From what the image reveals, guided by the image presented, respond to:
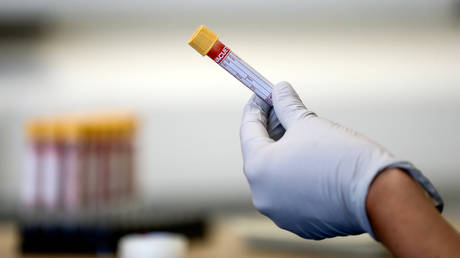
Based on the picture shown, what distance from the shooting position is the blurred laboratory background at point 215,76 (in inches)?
102

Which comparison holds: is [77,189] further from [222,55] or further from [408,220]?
[408,220]

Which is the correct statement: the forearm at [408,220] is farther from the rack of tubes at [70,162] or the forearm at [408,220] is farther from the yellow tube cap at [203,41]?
the rack of tubes at [70,162]

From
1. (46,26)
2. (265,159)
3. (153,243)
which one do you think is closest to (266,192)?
(265,159)

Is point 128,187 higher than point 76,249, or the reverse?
point 128,187

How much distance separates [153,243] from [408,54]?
5.80 ft

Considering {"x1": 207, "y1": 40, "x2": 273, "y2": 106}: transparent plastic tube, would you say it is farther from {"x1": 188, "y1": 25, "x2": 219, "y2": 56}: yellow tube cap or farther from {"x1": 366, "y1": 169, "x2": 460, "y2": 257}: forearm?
{"x1": 366, "y1": 169, "x2": 460, "y2": 257}: forearm

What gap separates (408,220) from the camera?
1.74 feet

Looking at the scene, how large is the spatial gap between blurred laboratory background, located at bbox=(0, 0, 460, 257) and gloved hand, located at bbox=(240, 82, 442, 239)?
1.88 m

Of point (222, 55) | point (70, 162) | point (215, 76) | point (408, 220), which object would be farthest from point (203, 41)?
point (215, 76)

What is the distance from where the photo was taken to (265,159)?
635 mm

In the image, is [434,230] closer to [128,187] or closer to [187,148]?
[128,187]

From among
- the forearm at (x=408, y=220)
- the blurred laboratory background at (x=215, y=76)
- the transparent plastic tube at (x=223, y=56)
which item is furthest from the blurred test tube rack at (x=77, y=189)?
the forearm at (x=408, y=220)

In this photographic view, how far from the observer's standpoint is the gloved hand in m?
0.56

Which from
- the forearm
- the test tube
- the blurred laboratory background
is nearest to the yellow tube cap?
the test tube
